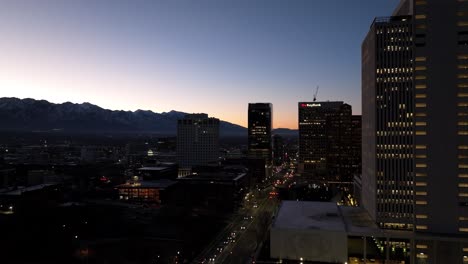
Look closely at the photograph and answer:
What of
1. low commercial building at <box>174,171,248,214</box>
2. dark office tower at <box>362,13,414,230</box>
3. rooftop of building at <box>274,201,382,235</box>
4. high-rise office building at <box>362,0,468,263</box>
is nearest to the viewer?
high-rise office building at <box>362,0,468,263</box>

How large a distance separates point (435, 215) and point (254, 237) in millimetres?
41254

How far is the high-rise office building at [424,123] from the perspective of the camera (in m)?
84.8

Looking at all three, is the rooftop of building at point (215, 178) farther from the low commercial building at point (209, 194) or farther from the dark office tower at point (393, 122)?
the dark office tower at point (393, 122)

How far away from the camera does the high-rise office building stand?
8475 centimetres

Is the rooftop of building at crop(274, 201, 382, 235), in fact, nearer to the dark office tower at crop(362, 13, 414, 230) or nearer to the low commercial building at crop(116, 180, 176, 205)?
the dark office tower at crop(362, 13, 414, 230)

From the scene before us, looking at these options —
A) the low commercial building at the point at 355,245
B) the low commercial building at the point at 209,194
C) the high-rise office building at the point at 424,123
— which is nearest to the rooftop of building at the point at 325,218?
the low commercial building at the point at 355,245

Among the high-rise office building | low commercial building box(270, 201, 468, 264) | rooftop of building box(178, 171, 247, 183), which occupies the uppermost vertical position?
the high-rise office building

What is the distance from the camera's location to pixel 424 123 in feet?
284

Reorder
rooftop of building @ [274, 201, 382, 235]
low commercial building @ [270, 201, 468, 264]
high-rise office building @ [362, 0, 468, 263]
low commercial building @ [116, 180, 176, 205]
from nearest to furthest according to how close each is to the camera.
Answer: low commercial building @ [270, 201, 468, 264]
high-rise office building @ [362, 0, 468, 263]
rooftop of building @ [274, 201, 382, 235]
low commercial building @ [116, 180, 176, 205]

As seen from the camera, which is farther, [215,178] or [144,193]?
[215,178]

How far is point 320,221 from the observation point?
92.3 metres

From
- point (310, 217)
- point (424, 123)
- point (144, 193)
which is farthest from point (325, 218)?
point (144, 193)

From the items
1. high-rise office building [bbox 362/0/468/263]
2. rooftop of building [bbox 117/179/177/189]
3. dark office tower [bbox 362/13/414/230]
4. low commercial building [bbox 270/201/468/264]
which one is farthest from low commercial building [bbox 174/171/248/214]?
high-rise office building [bbox 362/0/468/263]

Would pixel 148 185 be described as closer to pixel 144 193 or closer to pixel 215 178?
pixel 144 193
